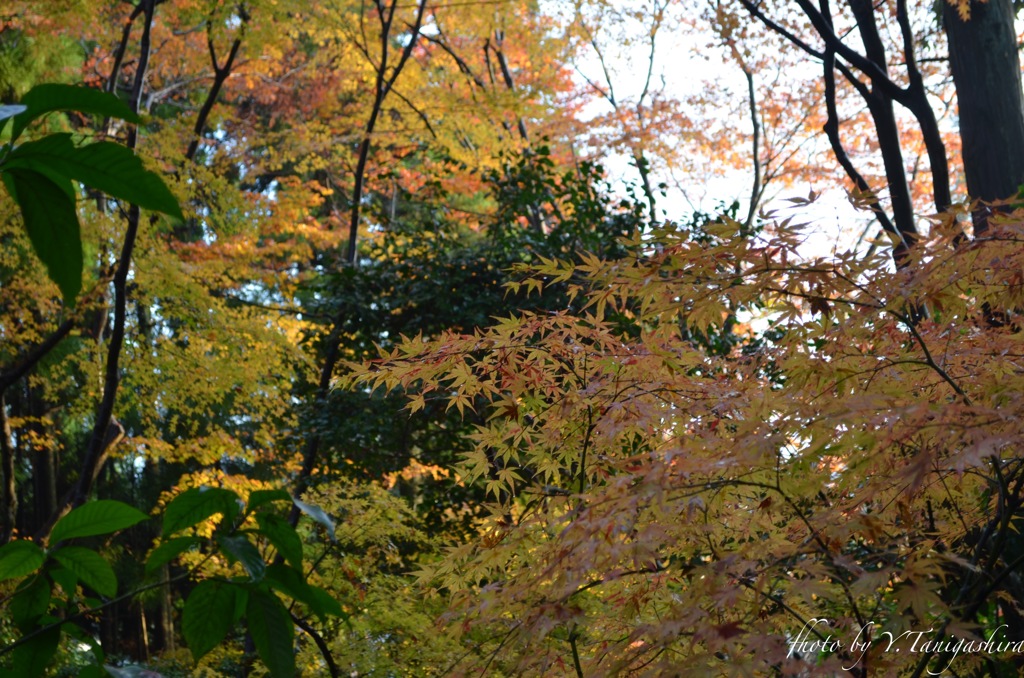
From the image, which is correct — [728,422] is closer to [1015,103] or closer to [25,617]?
[25,617]

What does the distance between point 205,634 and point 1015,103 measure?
16.7 ft

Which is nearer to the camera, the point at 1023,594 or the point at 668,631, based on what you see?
the point at 668,631

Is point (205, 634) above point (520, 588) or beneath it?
above

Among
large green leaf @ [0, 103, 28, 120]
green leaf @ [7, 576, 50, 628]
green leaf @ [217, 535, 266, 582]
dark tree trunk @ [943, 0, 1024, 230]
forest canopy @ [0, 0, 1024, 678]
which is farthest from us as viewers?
dark tree trunk @ [943, 0, 1024, 230]

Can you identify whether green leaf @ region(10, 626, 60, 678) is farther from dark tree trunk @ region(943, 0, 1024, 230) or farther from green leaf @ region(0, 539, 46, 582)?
dark tree trunk @ region(943, 0, 1024, 230)

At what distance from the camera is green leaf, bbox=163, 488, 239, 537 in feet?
2.60

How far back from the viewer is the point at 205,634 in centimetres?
80

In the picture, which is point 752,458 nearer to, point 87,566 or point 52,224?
point 87,566

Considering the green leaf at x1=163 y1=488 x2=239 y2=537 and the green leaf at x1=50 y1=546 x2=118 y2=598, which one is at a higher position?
the green leaf at x1=163 y1=488 x2=239 y2=537

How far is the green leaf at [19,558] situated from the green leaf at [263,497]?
0.76 feet

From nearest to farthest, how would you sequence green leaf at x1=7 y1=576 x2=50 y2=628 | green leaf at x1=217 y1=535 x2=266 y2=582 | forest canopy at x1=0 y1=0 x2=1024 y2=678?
green leaf at x1=217 y1=535 x2=266 y2=582
green leaf at x1=7 y1=576 x2=50 y2=628
forest canopy at x1=0 y1=0 x2=1024 y2=678

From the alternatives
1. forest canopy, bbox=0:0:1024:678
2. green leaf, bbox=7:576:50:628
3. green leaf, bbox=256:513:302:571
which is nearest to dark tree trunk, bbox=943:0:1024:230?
forest canopy, bbox=0:0:1024:678

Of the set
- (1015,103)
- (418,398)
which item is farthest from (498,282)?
(418,398)

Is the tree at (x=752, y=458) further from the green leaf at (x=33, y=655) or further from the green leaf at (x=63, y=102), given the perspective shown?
the green leaf at (x=63, y=102)
